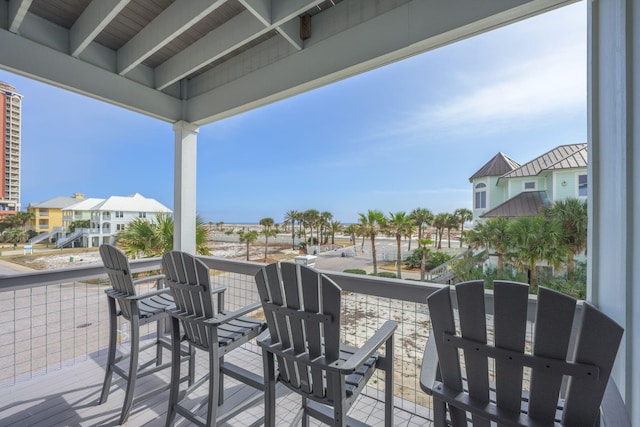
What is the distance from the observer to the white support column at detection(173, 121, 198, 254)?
10.7 ft

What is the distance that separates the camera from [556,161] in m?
3.75

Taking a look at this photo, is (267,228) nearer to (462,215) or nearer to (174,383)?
(462,215)

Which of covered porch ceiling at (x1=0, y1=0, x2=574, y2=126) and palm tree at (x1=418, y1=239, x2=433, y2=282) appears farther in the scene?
palm tree at (x1=418, y1=239, x2=433, y2=282)

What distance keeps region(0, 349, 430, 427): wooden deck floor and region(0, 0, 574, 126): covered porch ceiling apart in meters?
2.51

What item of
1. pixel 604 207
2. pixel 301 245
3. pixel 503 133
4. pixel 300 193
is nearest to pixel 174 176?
pixel 604 207

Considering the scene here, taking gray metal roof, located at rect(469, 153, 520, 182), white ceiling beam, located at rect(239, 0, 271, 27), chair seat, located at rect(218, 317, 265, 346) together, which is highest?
white ceiling beam, located at rect(239, 0, 271, 27)

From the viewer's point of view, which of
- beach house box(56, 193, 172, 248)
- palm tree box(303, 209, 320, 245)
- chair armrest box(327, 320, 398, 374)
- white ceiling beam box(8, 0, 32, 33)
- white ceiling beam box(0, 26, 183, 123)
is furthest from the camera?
palm tree box(303, 209, 320, 245)

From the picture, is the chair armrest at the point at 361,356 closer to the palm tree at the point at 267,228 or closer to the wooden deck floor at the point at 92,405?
the wooden deck floor at the point at 92,405

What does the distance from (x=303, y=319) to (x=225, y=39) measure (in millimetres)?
2415

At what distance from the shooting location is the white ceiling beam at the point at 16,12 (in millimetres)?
1907

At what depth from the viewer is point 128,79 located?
286cm

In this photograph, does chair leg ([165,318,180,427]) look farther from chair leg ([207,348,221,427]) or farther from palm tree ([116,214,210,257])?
palm tree ([116,214,210,257])

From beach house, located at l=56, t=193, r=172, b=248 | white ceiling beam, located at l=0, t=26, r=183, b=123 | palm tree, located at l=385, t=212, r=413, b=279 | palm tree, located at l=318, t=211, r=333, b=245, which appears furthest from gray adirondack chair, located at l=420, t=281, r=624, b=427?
palm tree, located at l=318, t=211, r=333, b=245

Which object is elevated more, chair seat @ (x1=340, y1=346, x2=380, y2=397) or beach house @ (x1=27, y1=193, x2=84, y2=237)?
beach house @ (x1=27, y1=193, x2=84, y2=237)
